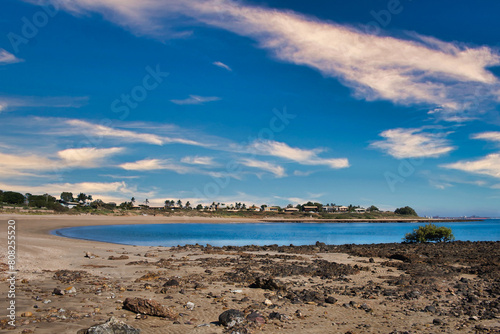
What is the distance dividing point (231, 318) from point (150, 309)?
2.25 m

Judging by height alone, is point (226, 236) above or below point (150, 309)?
below

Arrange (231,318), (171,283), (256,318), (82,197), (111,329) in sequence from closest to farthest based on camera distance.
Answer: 1. (111,329)
2. (231,318)
3. (256,318)
4. (171,283)
5. (82,197)


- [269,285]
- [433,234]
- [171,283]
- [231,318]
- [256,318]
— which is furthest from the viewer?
[433,234]

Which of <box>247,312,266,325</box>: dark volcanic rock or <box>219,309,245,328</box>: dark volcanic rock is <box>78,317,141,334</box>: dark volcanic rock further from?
<box>247,312,266,325</box>: dark volcanic rock

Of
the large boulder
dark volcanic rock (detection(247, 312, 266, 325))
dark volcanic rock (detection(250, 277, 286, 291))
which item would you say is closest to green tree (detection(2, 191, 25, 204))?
dark volcanic rock (detection(250, 277, 286, 291))

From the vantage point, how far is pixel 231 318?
899 centimetres

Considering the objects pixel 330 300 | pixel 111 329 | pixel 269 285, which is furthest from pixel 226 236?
pixel 111 329

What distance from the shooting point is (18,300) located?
1015 centimetres

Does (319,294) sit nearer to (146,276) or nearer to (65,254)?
(146,276)

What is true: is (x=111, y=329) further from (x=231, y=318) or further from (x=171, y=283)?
(x=171, y=283)

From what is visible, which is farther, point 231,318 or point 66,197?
point 66,197

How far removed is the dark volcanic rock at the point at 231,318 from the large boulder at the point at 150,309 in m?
1.38

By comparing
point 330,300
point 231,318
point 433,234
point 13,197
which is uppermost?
point 13,197

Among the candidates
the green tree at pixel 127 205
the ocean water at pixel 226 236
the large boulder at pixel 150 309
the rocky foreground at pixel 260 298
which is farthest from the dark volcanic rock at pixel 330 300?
the green tree at pixel 127 205
